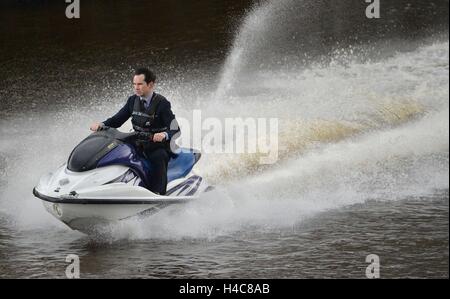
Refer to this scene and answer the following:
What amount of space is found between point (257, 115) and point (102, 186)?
6.04 meters

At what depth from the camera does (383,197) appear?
12.3 m

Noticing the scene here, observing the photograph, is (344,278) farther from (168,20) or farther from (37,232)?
(168,20)

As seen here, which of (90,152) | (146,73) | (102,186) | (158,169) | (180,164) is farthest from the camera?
(180,164)

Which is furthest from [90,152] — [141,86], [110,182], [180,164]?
[180,164]

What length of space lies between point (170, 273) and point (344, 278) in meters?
1.73

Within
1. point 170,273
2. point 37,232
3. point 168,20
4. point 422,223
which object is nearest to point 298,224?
point 422,223

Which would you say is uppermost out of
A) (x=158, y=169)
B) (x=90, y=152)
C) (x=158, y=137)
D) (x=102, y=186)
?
(x=158, y=137)

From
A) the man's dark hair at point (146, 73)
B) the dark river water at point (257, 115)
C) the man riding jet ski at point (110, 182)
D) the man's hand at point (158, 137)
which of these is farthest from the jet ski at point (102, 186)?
the man's dark hair at point (146, 73)

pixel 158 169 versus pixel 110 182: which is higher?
pixel 158 169

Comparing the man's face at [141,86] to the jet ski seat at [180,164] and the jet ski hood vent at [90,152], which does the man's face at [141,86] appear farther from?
the jet ski seat at [180,164]

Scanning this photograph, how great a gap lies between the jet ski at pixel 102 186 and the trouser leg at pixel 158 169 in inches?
2.7

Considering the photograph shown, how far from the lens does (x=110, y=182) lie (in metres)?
9.93

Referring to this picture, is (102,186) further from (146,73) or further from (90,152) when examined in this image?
(146,73)
